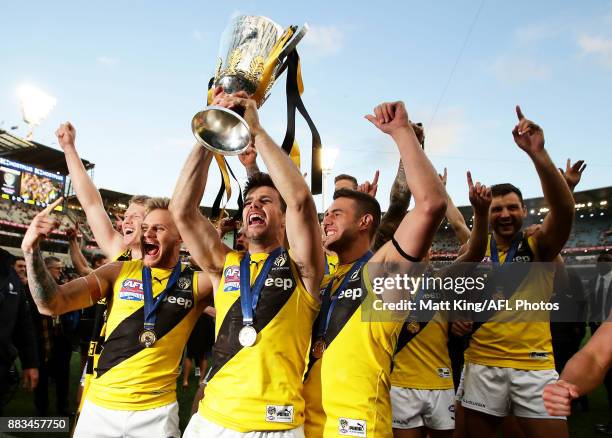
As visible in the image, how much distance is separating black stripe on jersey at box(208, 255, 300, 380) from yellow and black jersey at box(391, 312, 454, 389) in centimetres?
168

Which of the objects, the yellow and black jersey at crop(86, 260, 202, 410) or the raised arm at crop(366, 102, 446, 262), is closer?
the raised arm at crop(366, 102, 446, 262)

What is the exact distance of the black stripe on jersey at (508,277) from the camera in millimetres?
3639

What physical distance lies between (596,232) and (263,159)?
51.2 m

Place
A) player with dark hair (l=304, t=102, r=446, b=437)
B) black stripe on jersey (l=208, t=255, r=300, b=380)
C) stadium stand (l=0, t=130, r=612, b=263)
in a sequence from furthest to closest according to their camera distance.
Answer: stadium stand (l=0, t=130, r=612, b=263)
black stripe on jersey (l=208, t=255, r=300, b=380)
player with dark hair (l=304, t=102, r=446, b=437)

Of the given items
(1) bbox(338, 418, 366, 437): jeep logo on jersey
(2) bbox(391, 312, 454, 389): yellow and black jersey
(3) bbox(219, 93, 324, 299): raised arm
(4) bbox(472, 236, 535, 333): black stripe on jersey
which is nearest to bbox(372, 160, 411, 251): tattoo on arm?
(2) bbox(391, 312, 454, 389): yellow and black jersey

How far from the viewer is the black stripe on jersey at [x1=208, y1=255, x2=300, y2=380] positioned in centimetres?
242

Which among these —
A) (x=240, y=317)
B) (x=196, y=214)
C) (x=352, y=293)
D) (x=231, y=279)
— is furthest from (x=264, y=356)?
(x=196, y=214)

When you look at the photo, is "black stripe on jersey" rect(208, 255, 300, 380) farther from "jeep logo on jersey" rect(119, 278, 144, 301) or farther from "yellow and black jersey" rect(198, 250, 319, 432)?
Result: "jeep logo on jersey" rect(119, 278, 144, 301)

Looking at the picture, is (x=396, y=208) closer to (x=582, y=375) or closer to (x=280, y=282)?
(x=280, y=282)

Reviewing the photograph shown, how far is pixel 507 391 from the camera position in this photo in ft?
11.6

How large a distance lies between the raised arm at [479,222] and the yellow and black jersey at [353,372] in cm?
138

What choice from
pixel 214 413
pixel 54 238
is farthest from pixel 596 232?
pixel 214 413

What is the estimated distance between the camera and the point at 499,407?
3.52 m

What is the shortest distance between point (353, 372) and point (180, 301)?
4.29 feet
